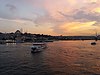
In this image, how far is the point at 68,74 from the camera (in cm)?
3072

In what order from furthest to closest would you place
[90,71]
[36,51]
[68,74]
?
[36,51] → [90,71] → [68,74]

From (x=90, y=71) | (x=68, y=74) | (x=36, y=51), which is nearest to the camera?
(x=68, y=74)

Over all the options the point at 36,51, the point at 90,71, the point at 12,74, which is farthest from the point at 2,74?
the point at 36,51

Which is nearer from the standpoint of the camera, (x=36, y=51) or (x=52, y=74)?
(x=52, y=74)

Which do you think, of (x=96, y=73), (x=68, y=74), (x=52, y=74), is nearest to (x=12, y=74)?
(x=52, y=74)

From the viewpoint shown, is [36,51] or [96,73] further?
[36,51]

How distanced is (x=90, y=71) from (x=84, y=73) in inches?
74.4

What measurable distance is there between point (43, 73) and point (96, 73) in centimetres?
923

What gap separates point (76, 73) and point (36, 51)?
38.2m

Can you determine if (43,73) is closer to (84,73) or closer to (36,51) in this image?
(84,73)

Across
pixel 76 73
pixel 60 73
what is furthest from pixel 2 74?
pixel 76 73

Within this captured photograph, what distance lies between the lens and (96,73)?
31.6 metres

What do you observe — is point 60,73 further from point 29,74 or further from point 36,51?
point 36,51

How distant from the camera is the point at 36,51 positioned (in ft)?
224
